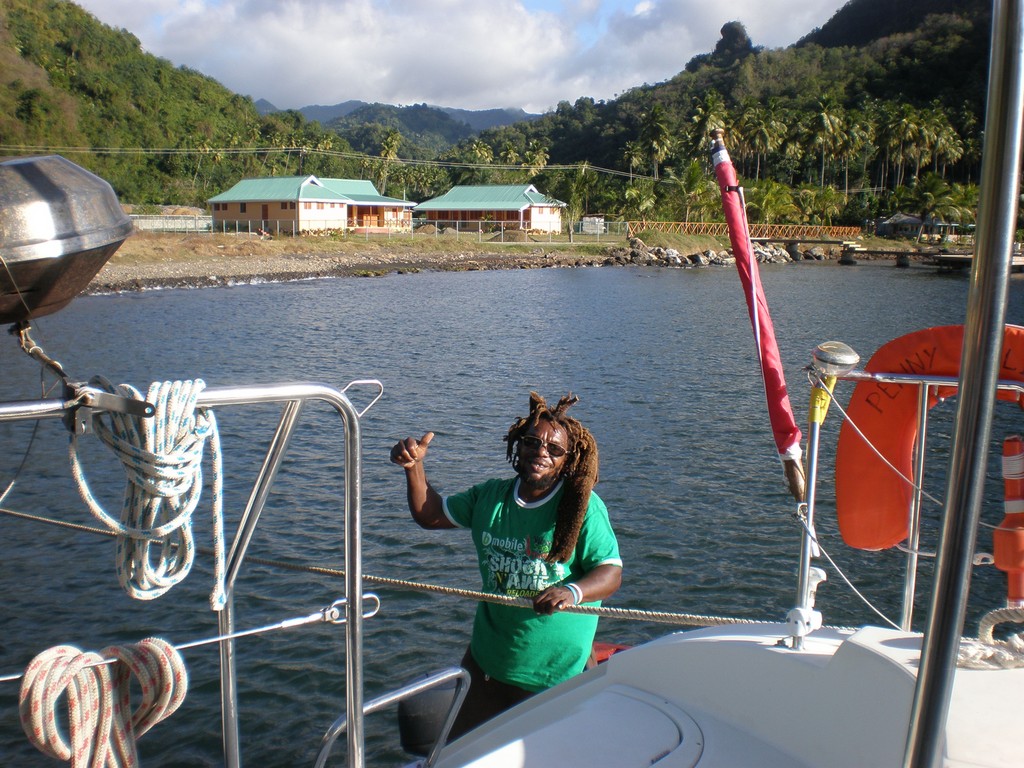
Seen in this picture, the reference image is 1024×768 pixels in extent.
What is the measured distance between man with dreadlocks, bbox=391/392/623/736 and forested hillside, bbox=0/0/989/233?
204 ft

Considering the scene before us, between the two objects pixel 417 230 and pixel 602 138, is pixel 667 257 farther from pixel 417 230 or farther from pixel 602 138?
pixel 602 138

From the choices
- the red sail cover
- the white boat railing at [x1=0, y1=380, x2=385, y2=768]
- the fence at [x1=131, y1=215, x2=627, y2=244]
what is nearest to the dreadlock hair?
the red sail cover

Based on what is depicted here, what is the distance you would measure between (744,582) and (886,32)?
16292 centimetres

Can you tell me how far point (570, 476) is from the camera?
3332 millimetres

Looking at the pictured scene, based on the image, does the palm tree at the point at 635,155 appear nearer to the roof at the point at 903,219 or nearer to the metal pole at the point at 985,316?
the roof at the point at 903,219

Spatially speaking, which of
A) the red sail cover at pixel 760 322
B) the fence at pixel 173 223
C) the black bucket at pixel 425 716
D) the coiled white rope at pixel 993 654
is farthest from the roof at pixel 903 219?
the black bucket at pixel 425 716

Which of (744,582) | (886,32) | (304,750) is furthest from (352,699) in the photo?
(886,32)

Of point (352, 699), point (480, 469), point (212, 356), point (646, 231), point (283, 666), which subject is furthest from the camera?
point (646, 231)

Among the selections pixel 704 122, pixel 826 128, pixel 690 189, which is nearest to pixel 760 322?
pixel 690 189

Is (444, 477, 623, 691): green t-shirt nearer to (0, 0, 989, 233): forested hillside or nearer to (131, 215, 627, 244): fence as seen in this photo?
(131, 215, 627, 244): fence

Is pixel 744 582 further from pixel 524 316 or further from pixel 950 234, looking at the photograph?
pixel 950 234

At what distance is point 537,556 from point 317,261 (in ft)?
170

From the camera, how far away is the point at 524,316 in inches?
1336

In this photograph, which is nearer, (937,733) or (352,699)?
(937,733)
